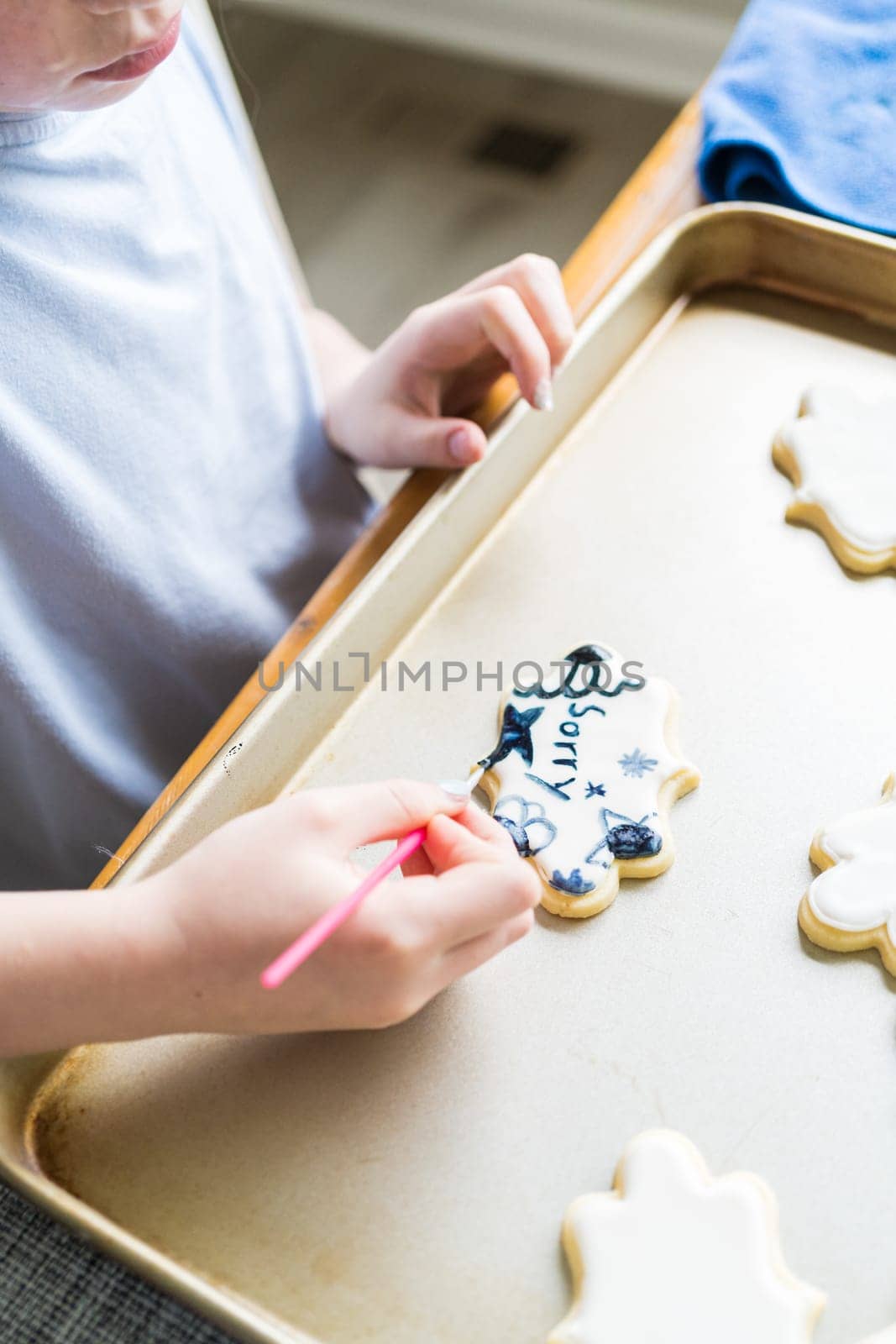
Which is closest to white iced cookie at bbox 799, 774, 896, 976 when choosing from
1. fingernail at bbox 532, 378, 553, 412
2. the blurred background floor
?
fingernail at bbox 532, 378, 553, 412

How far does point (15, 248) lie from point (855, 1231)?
565 mm

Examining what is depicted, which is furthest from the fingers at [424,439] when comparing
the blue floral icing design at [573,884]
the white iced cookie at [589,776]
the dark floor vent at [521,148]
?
the dark floor vent at [521,148]

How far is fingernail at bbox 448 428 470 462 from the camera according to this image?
23.6 inches

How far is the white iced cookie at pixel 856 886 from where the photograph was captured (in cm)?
46

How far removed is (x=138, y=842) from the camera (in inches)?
19.4

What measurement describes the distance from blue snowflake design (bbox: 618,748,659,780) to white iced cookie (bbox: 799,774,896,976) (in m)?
0.08

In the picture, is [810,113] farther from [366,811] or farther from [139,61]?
[366,811]

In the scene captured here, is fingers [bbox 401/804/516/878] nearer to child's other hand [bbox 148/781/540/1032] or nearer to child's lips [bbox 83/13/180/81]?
child's other hand [bbox 148/781/540/1032]

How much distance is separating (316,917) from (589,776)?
0.16 metres

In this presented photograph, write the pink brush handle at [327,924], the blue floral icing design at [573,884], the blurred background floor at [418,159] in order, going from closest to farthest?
the pink brush handle at [327,924], the blue floral icing design at [573,884], the blurred background floor at [418,159]

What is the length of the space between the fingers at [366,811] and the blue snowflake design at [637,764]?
99 millimetres

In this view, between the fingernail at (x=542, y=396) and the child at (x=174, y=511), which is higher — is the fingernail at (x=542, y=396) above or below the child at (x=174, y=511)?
above

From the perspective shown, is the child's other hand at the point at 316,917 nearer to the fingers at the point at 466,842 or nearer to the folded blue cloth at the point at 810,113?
the fingers at the point at 466,842

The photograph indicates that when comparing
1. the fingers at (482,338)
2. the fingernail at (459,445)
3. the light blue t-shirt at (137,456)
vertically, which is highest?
the fingers at (482,338)
